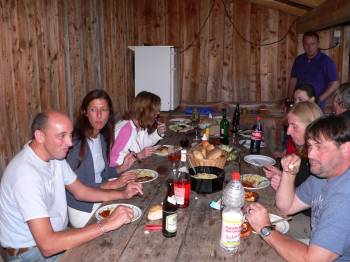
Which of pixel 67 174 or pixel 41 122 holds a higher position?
pixel 41 122

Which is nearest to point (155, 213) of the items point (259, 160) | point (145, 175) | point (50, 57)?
point (145, 175)

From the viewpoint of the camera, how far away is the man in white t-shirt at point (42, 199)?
174 centimetres

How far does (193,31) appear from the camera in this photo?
637 cm

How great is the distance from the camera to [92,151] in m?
2.88

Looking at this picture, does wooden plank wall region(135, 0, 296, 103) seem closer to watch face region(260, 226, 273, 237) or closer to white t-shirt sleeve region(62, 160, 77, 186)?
white t-shirt sleeve region(62, 160, 77, 186)

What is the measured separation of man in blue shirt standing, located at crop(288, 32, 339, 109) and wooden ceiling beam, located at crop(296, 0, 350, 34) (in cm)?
23

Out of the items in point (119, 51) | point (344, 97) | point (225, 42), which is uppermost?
point (225, 42)

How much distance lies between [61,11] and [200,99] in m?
3.37

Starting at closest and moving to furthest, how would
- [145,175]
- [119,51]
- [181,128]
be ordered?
1. [145,175]
2. [181,128]
3. [119,51]

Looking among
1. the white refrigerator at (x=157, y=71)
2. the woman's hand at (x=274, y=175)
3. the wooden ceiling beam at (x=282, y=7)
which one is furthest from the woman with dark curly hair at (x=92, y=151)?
the wooden ceiling beam at (x=282, y=7)

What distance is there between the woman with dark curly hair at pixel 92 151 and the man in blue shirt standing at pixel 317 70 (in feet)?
10.9

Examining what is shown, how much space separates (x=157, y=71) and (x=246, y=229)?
431 cm

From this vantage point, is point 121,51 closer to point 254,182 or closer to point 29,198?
point 254,182

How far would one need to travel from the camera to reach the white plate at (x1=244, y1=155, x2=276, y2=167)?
9.79ft
